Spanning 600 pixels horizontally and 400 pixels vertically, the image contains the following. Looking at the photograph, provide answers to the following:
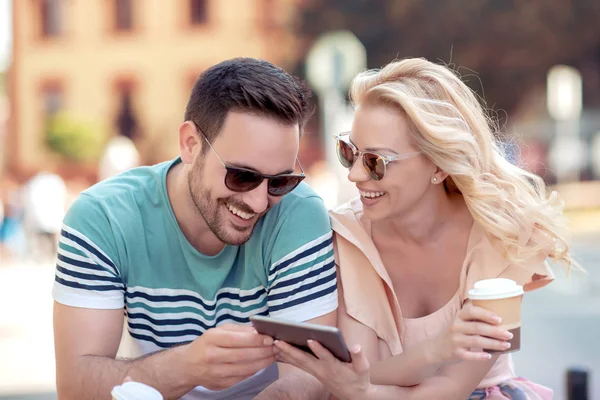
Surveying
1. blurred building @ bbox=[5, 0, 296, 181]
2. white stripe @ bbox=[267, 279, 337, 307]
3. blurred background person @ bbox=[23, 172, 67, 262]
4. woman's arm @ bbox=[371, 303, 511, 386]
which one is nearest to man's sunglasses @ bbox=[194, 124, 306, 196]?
white stripe @ bbox=[267, 279, 337, 307]

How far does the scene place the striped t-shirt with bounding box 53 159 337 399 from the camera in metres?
3.21

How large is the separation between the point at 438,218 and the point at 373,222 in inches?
9.7

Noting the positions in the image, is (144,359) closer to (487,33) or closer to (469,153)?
(469,153)

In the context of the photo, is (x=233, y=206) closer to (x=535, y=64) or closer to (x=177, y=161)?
(x=177, y=161)

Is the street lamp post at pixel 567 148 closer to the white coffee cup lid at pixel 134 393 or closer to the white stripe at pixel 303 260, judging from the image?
the white stripe at pixel 303 260

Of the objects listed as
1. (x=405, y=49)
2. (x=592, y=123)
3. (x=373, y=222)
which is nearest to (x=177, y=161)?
(x=373, y=222)

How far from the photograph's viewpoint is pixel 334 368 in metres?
2.87

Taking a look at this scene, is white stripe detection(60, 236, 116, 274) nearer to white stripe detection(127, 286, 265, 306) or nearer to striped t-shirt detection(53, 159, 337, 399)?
striped t-shirt detection(53, 159, 337, 399)

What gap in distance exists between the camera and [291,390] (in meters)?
3.12

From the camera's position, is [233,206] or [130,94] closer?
[233,206]

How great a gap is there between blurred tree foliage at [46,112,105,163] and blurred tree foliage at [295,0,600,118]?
6.66 m

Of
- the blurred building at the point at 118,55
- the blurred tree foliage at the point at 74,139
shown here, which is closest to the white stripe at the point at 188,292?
the blurred tree foliage at the point at 74,139

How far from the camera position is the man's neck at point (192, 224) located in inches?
132

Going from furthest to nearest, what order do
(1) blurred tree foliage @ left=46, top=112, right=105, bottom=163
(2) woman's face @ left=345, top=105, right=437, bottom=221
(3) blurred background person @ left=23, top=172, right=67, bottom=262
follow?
(1) blurred tree foliage @ left=46, top=112, right=105, bottom=163
(3) blurred background person @ left=23, top=172, right=67, bottom=262
(2) woman's face @ left=345, top=105, right=437, bottom=221
